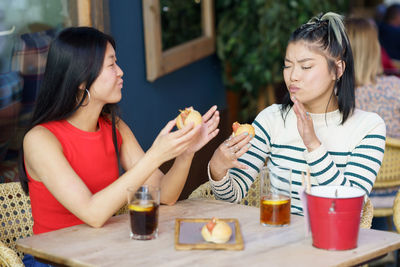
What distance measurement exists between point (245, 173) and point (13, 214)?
2.62 feet

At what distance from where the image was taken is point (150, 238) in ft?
5.49

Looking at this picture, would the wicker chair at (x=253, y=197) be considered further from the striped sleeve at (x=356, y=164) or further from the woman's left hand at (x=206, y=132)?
the woman's left hand at (x=206, y=132)

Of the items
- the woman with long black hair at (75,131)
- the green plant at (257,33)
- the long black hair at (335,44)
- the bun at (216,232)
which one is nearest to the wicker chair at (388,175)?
the long black hair at (335,44)

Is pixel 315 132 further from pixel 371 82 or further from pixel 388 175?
pixel 371 82

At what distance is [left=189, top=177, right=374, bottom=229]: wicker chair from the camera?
202cm

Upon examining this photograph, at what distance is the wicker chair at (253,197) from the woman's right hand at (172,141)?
364 mm

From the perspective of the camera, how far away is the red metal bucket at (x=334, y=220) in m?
1.54

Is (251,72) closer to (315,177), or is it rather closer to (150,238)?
(315,177)

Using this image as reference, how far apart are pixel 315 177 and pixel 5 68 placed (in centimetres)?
142

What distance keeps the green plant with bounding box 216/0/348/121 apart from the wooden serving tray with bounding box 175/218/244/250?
3.01 metres

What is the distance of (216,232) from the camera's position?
1.61m

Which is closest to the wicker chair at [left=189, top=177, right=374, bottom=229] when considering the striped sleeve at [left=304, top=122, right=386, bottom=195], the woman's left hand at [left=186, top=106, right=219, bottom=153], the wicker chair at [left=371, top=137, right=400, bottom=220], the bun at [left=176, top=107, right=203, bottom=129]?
the striped sleeve at [left=304, top=122, right=386, bottom=195]

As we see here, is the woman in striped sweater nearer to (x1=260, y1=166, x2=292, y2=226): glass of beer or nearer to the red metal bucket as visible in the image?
(x1=260, y1=166, x2=292, y2=226): glass of beer

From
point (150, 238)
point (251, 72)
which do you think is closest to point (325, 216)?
point (150, 238)
